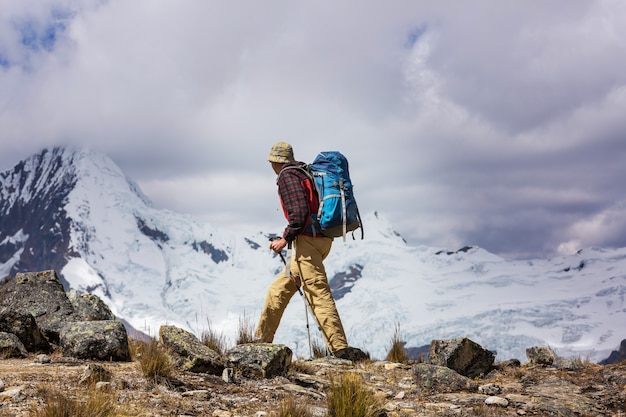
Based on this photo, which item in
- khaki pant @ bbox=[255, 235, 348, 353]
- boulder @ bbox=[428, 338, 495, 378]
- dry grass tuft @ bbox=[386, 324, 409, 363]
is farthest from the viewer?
dry grass tuft @ bbox=[386, 324, 409, 363]

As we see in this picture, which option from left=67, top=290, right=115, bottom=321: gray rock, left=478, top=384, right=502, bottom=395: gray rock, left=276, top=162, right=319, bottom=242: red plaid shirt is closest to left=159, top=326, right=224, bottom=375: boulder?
left=276, top=162, right=319, bottom=242: red plaid shirt

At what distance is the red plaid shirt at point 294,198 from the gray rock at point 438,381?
2.25 meters

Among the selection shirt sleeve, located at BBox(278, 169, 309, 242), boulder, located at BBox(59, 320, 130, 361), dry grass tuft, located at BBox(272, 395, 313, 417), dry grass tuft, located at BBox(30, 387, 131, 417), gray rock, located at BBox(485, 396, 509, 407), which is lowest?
gray rock, located at BBox(485, 396, 509, 407)

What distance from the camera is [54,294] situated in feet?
30.0

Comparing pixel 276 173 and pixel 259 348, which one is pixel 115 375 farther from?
pixel 276 173

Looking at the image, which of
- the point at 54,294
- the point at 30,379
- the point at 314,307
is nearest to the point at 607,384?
the point at 314,307

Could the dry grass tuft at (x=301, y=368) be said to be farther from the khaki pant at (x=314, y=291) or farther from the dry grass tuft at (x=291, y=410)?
the dry grass tuft at (x=291, y=410)

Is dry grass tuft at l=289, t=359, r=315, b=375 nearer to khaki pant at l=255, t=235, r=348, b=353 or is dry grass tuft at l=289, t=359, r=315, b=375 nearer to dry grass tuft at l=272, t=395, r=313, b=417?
khaki pant at l=255, t=235, r=348, b=353

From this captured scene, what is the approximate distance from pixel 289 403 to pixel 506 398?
8.86ft

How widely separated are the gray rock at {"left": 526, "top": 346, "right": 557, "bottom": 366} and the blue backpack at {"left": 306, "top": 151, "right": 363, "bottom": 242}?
10.7 ft

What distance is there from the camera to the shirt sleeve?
8141 mm

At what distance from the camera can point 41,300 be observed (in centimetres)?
898

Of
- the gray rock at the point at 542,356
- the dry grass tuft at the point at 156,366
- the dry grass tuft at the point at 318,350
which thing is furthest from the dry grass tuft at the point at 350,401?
the gray rock at the point at 542,356

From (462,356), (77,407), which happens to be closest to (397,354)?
(462,356)
